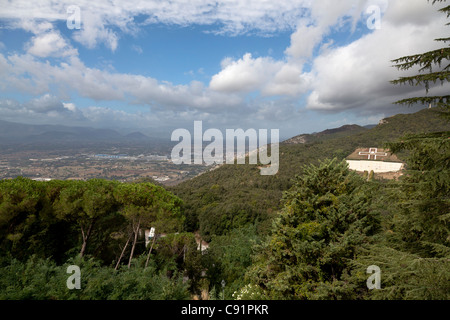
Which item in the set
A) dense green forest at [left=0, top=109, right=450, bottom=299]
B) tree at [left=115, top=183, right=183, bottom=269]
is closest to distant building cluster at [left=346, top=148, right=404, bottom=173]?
dense green forest at [left=0, top=109, right=450, bottom=299]

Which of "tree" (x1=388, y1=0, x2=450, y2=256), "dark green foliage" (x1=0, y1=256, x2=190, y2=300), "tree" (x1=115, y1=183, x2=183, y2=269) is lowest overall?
"dark green foliage" (x1=0, y1=256, x2=190, y2=300)

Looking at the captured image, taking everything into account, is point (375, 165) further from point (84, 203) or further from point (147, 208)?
point (84, 203)

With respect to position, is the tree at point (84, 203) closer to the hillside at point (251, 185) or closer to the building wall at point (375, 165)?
the hillside at point (251, 185)

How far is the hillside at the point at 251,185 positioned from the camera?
3111 centimetres

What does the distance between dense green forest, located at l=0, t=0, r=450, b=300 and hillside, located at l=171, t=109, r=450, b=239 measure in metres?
1.62

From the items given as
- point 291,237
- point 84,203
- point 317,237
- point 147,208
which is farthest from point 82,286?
point 317,237

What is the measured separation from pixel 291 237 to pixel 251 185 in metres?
58.3

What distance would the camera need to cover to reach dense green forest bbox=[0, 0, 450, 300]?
381 centimetres

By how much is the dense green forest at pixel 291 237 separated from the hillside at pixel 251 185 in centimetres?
162

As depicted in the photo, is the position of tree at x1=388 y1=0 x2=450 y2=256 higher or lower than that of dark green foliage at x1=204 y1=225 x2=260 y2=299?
higher

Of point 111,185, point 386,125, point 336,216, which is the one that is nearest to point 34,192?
point 111,185

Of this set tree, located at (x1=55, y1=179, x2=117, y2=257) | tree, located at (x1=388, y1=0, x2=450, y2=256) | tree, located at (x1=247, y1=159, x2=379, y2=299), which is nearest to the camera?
tree, located at (x1=388, y1=0, x2=450, y2=256)

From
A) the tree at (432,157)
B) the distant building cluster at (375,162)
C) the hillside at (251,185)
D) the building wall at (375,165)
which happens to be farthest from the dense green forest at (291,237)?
the distant building cluster at (375,162)

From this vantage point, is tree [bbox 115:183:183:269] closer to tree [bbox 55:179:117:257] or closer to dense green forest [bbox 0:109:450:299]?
dense green forest [bbox 0:109:450:299]
